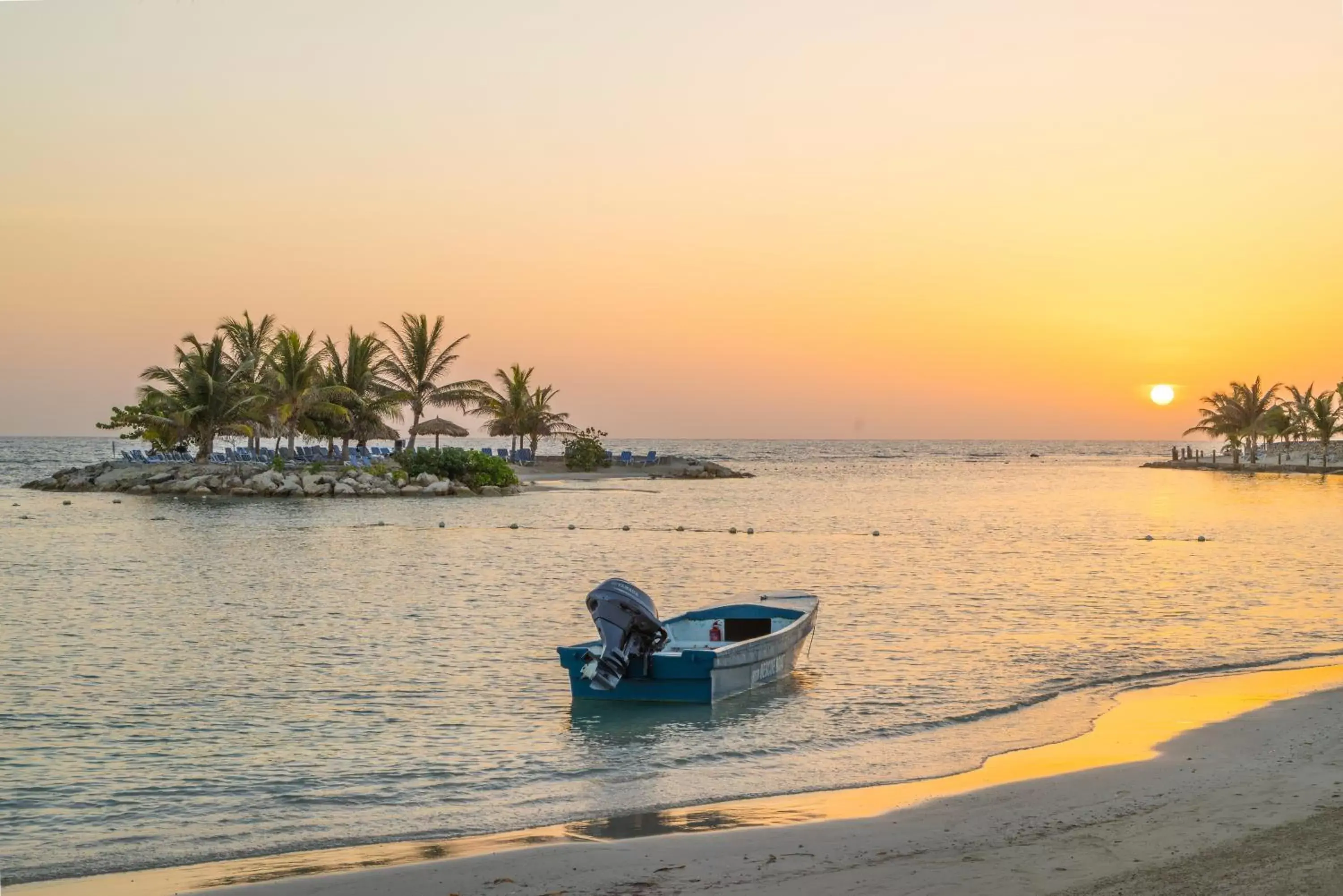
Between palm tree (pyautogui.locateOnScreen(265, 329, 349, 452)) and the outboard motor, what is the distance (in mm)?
43756

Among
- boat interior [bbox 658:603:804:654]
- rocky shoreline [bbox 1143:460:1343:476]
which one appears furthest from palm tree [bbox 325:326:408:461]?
rocky shoreline [bbox 1143:460:1343:476]

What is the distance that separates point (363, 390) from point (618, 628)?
4985 centimetres

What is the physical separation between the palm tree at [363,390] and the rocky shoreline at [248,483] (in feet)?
18.2

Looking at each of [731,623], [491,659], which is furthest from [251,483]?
[731,623]

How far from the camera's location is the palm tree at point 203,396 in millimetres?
51281

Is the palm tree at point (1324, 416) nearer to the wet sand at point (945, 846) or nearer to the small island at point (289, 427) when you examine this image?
the small island at point (289, 427)

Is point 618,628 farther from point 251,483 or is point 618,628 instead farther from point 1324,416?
point 1324,416

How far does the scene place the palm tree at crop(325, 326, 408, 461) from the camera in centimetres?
5856

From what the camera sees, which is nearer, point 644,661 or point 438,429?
point 644,661

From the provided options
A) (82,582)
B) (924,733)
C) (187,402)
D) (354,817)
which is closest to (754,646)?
(924,733)

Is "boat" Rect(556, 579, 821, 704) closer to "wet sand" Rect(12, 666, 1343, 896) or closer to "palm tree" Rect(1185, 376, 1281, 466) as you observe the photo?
"wet sand" Rect(12, 666, 1343, 896)

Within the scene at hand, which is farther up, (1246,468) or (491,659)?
(1246,468)

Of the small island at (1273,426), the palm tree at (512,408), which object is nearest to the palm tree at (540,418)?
the palm tree at (512,408)

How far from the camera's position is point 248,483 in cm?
5025
